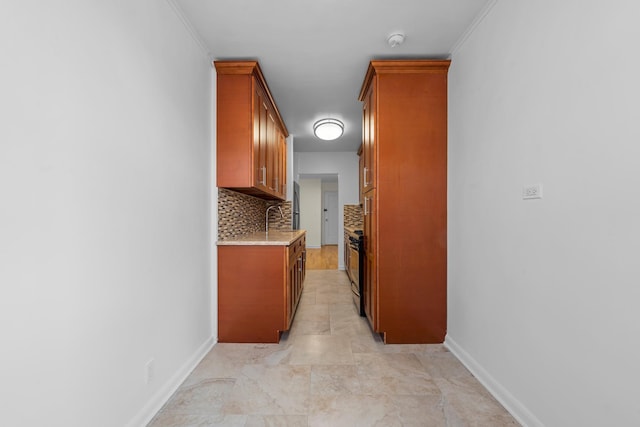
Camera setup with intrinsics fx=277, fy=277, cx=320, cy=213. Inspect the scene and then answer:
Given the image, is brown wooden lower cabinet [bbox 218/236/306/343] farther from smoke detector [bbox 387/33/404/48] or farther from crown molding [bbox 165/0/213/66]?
smoke detector [bbox 387/33/404/48]

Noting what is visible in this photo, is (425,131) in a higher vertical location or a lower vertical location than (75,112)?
higher

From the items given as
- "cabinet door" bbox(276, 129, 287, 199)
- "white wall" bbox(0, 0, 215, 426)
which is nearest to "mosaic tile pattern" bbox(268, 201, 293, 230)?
"cabinet door" bbox(276, 129, 287, 199)

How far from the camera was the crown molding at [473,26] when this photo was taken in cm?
181

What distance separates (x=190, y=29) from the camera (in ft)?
6.63

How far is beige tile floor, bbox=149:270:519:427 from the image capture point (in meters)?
1.54

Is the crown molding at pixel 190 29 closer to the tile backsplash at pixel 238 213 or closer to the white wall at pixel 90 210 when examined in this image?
the white wall at pixel 90 210

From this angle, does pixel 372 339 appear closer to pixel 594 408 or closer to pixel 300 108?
pixel 594 408

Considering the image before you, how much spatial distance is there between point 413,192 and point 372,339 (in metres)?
1.38

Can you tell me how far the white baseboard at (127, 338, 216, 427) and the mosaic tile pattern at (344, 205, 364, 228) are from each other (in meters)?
4.06

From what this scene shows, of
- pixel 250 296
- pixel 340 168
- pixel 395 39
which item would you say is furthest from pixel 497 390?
pixel 340 168

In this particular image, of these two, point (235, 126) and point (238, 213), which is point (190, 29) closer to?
point (235, 126)

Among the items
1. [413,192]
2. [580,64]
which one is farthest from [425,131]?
[580,64]

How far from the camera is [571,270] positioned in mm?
1240

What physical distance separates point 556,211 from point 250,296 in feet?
7.22
